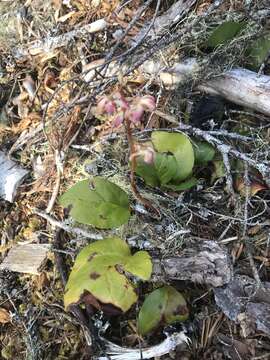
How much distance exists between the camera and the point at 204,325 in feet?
6.41

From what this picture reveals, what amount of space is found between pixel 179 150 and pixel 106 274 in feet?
2.10

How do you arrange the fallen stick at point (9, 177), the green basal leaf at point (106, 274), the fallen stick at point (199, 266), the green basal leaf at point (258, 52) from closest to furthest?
the green basal leaf at point (106, 274)
the fallen stick at point (199, 266)
the green basal leaf at point (258, 52)
the fallen stick at point (9, 177)

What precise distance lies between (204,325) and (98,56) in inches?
56.7

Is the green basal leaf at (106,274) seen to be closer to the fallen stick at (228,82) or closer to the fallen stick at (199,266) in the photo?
the fallen stick at (199,266)

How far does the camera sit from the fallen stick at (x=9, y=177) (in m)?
2.43

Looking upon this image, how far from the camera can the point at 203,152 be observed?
7.29ft

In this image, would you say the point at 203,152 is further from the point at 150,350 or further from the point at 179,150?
the point at 150,350

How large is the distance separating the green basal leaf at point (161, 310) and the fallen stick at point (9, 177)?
2.85 feet

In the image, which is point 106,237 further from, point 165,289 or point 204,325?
point 204,325

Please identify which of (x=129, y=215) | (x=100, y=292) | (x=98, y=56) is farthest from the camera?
(x=98, y=56)

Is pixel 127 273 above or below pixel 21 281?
above

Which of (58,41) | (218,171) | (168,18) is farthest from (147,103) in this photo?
(58,41)

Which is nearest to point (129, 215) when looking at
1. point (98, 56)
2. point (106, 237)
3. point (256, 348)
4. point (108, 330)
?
point (106, 237)

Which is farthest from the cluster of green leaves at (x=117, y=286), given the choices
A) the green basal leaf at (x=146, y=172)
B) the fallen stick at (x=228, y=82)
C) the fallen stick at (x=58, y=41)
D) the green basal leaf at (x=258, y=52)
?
the fallen stick at (x=58, y=41)
